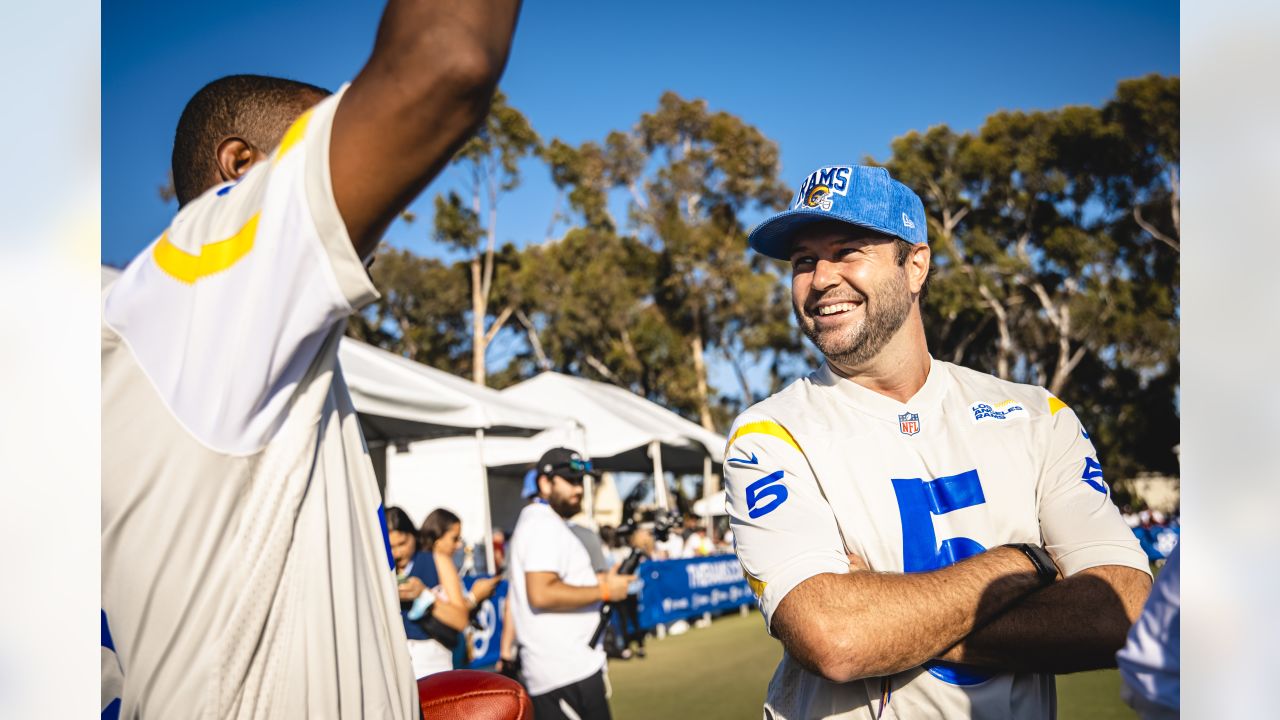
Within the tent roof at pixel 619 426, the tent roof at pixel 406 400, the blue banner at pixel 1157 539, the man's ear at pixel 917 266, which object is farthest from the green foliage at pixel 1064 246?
the man's ear at pixel 917 266

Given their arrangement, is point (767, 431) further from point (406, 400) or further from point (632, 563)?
point (406, 400)

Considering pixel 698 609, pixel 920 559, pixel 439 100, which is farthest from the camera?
pixel 698 609

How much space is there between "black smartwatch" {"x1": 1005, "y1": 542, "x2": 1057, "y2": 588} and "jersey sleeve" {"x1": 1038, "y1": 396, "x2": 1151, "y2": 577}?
0.26 feet

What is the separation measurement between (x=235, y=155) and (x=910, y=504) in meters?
1.51

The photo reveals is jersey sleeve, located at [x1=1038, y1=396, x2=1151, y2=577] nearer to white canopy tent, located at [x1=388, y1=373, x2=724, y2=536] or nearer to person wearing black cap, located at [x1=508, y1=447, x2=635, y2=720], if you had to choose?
person wearing black cap, located at [x1=508, y1=447, x2=635, y2=720]

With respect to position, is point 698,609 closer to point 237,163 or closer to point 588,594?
point 588,594

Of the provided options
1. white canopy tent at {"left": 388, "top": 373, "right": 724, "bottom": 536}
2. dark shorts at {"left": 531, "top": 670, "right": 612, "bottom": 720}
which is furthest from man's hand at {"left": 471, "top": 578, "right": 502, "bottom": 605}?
white canopy tent at {"left": 388, "top": 373, "right": 724, "bottom": 536}

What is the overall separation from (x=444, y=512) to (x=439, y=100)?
5.96 m

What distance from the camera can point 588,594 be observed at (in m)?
5.46

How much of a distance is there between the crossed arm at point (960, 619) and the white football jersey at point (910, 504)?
7cm

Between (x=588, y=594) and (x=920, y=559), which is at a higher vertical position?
(x=920, y=559)

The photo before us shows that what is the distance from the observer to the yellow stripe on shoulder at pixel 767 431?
2102 millimetres

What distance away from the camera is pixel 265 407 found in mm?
1095
